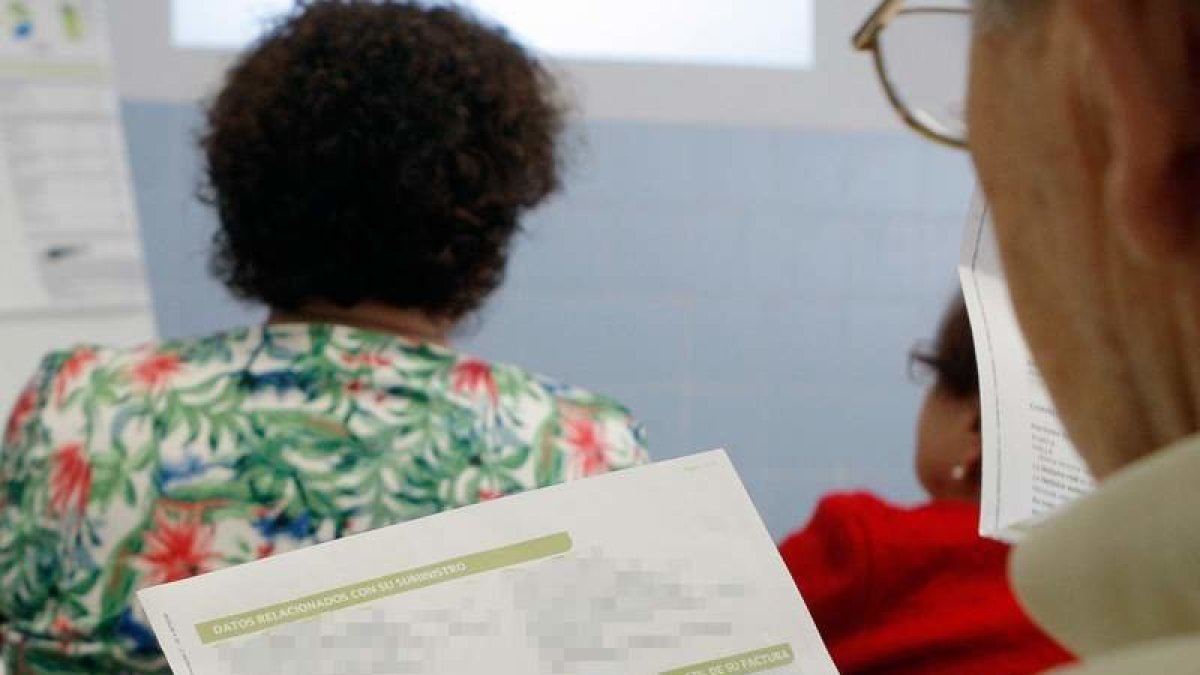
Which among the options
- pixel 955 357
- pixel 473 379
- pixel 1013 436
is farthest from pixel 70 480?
pixel 955 357

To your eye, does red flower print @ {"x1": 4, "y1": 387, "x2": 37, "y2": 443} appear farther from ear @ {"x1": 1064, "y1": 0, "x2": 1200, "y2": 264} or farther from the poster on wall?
ear @ {"x1": 1064, "y1": 0, "x2": 1200, "y2": 264}

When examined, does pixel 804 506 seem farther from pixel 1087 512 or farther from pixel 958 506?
pixel 1087 512

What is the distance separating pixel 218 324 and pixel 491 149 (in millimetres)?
902

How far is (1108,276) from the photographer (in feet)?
1.28

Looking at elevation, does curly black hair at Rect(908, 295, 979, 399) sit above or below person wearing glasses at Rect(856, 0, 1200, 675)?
below

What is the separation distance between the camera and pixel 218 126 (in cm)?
136

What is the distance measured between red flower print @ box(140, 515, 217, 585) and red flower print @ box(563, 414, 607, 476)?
268 mm

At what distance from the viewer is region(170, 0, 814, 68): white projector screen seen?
2.10 metres

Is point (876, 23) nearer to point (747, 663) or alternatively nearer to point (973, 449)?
point (747, 663)

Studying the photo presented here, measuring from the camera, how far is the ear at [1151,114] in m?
0.34

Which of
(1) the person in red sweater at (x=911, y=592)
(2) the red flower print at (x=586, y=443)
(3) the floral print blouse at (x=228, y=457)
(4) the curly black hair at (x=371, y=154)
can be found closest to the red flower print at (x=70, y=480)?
(3) the floral print blouse at (x=228, y=457)

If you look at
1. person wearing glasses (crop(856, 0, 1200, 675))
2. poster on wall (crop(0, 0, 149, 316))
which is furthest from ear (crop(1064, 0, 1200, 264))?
poster on wall (crop(0, 0, 149, 316))

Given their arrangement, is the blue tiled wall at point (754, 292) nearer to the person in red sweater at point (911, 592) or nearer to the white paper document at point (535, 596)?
the person in red sweater at point (911, 592)

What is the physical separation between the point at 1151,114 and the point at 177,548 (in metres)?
0.89
